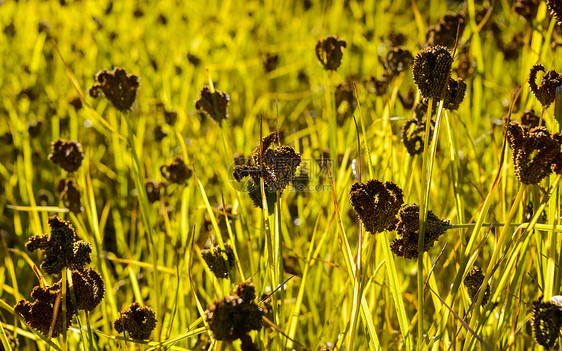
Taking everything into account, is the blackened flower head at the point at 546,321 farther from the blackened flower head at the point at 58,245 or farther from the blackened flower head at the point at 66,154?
the blackened flower head at the point at 66,154

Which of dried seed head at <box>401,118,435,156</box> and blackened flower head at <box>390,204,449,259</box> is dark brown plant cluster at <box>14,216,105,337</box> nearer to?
blackened flower head at <box>390,204,449,259</box>

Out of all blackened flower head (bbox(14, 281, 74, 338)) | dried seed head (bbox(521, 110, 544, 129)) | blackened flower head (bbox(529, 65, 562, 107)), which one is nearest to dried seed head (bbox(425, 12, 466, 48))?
dried seed head (bbox(521, 110, 544, 129))

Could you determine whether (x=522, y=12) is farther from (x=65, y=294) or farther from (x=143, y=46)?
(x=143, y=46)

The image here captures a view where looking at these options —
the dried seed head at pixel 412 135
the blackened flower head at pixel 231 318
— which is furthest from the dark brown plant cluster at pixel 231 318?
the dried seed head at pixel 412 135

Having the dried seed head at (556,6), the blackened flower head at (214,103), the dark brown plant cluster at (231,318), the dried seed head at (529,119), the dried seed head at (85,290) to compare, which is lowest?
the dried seed head at (85,290)

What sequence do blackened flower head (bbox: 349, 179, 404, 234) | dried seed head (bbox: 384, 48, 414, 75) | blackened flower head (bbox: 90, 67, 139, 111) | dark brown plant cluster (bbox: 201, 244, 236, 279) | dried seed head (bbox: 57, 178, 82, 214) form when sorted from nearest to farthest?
blackened flower head (bbox: 349, 179, 404, 234) → dark brown plant cluster (bbox: 201, 244, 236, 279) → blackened flower head (bbox: 90, 67, 139, 111) → dried seed head (bbox: 57, 178, 82, 214) → dried seed head (bbox: 384, 48, 414, 75)
